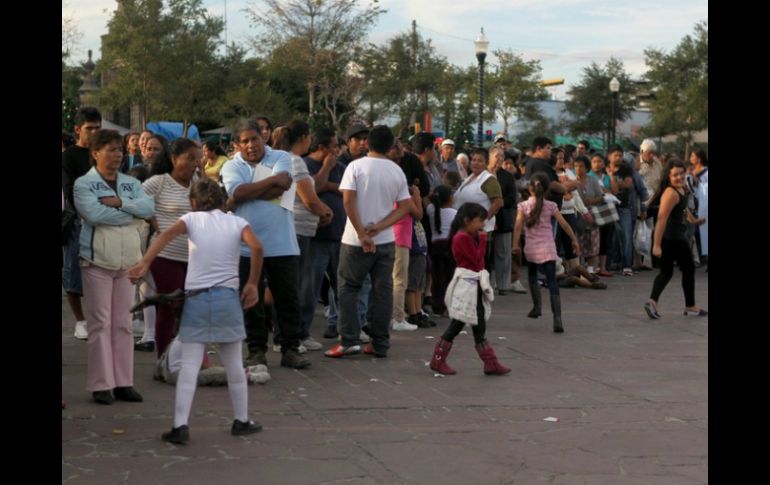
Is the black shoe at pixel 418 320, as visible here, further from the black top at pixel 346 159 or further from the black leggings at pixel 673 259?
the black leggings at pixel 673 259

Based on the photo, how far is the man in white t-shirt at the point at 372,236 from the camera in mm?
9625

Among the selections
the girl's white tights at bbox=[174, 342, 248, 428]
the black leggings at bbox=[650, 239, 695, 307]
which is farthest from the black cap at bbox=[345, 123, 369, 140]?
the girl's white tights at bbox=[174, 342, 248, 428]

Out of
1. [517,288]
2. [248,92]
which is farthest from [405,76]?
[517,288]

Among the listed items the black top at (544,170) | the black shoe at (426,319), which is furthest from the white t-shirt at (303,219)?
the black top at (544,170)

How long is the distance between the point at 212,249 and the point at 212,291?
0.28m

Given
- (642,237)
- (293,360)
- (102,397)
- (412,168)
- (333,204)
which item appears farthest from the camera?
(642,237)

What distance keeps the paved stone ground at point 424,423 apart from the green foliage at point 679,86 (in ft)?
182

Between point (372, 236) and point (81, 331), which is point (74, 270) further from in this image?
point (372, 236)

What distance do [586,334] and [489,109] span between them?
174 feet

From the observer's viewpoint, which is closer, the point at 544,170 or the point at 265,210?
the point at 265,210

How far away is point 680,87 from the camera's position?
67.1 meters
